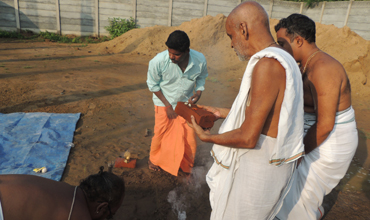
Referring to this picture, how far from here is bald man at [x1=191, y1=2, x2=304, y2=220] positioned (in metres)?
1.49

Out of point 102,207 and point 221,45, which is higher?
point 102,207

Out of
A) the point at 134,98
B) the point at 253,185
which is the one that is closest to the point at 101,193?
the point at 253,185

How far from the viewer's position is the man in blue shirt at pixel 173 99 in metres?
3.42

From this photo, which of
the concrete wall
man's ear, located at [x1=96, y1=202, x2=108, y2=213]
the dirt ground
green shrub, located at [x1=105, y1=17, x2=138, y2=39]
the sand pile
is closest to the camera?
man's ear, located at [x1=96, y1=202, x2=108, y2=213]

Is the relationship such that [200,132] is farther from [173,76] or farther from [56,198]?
[173,76]

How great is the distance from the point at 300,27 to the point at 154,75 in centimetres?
194

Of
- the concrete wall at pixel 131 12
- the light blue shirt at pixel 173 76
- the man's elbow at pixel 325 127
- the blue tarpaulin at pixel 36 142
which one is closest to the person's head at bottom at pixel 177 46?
the light blue shirt at pixel 173 76

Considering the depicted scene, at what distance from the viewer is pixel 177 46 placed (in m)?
3.14

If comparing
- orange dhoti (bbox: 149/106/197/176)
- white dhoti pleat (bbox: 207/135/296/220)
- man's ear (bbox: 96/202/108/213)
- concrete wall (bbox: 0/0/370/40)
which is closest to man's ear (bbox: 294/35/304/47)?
white dhoti pleat (bbox: 207/135/296/220)

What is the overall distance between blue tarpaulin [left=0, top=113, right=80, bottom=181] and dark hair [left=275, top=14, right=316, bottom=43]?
3.19 meters

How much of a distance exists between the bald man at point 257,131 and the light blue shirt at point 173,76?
5.54 ft

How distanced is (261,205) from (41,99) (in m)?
5.62

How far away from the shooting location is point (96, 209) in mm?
1795

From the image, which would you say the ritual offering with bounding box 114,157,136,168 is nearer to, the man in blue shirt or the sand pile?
the man in blue shirt
